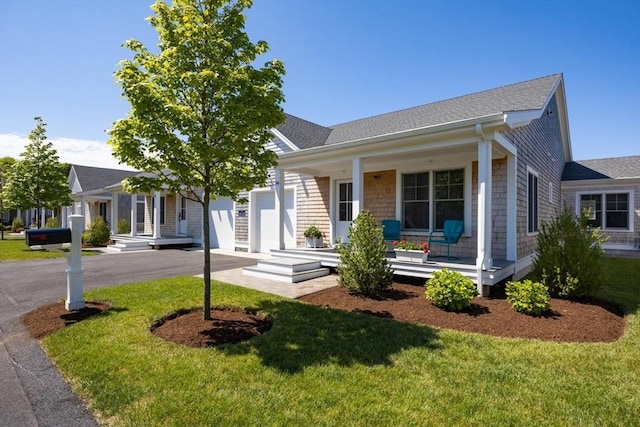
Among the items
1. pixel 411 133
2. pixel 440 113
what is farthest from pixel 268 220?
pixel 411 133

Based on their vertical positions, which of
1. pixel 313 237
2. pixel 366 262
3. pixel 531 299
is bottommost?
pixel 531 299

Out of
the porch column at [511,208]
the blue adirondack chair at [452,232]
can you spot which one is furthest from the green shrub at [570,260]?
the blue adirondack chair at [452,232]

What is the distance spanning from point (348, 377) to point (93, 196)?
2782 centimetres

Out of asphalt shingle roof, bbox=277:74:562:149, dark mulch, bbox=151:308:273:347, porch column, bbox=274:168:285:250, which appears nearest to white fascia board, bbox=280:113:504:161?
porch column, bbox=274:168:285:250

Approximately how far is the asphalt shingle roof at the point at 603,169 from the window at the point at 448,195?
1058 centimetres

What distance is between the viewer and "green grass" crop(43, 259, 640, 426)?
8.39 ft

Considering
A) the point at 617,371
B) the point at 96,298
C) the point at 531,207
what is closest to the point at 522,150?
the point at 531,207

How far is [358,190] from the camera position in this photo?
7910mm

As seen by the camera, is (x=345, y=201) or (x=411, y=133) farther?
(x=345, y=201)

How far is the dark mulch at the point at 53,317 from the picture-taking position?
456 cm

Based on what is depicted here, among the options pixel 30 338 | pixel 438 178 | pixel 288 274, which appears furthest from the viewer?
pixel 438 178

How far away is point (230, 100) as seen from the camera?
167 inches

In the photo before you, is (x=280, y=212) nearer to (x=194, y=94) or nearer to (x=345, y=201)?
(x=345, y=201)

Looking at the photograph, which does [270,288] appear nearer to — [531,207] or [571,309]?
[571,309]
